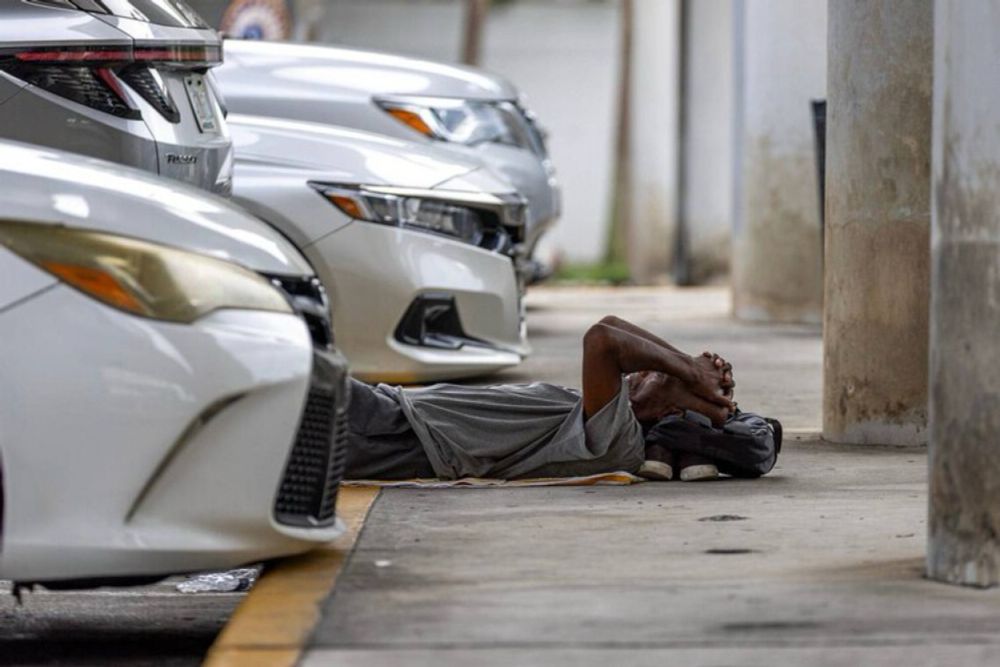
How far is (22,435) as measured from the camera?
16.7 ft

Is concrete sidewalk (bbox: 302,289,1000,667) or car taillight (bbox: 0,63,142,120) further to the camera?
car taillight (bbox: 0,63,142,120)

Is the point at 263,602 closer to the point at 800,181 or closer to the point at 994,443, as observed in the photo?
the point at 994,443

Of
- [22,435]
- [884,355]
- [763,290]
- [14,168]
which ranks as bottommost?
[763,290]

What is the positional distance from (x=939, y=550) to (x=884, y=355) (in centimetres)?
306

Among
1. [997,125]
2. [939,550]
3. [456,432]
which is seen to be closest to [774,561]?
[939,550]

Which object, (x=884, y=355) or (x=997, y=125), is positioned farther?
(x=884, y=355)

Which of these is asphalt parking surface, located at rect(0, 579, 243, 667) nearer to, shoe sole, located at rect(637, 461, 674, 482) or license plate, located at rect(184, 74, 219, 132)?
shoe sole, located at rect(637, 461, 674, 482)

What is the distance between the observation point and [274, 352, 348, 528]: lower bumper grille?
5.48 m

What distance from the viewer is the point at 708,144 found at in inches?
848

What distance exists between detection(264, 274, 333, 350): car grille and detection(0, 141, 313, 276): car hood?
3cm

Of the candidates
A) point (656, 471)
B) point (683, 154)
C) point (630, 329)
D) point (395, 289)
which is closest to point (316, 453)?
point (630, 329)

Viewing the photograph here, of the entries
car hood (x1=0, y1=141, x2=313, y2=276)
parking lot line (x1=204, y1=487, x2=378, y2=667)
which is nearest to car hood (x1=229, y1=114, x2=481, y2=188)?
parking lot line (x1=204, y1=487, x2=378, y2=667)

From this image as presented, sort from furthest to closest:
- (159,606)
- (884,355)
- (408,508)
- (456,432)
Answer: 1. (884,355)
2. (456,432)
3. (408,508)
4. (159,606)

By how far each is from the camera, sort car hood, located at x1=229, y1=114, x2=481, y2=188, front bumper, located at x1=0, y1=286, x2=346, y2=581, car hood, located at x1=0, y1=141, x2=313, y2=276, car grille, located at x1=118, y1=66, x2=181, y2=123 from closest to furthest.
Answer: front bumper, located at x1=0, y1=286, x2=346, y2=581
car hood, located at x1=0, y1=141, x2=313, y2=276
car grille, located at x1=118, y1=66, x2=181, y2=123
car hood, located at x1=229, y1=114, x2=481, y2=188
